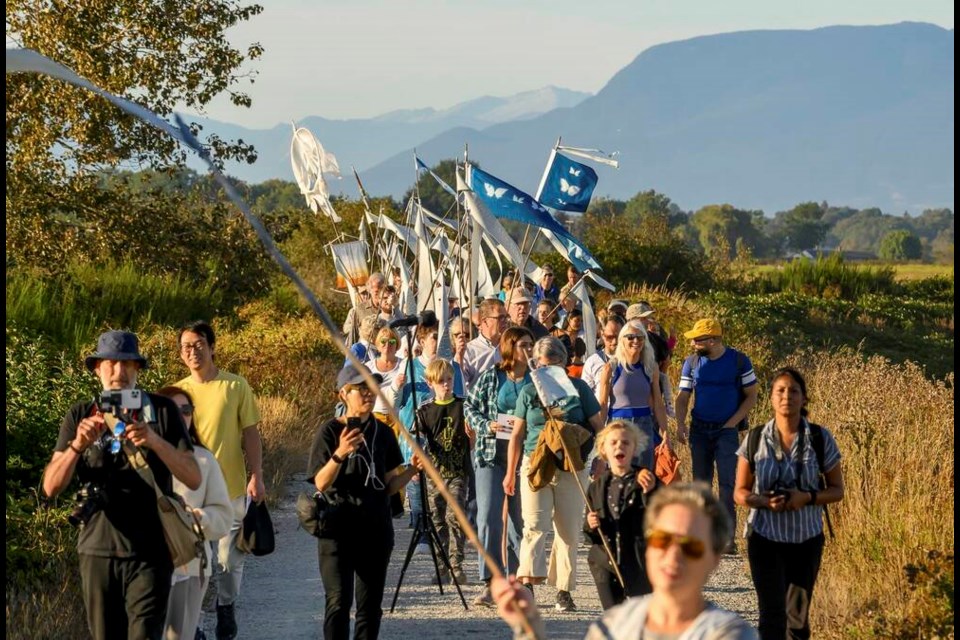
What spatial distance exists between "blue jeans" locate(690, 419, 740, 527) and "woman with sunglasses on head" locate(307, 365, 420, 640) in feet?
14.0

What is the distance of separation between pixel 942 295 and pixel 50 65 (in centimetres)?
4147

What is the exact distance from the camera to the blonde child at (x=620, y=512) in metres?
8.32

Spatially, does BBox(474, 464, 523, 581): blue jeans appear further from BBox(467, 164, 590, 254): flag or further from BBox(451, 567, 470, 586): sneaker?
BBox(467, 164, 590, 254): flag

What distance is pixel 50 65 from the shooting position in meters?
5.46

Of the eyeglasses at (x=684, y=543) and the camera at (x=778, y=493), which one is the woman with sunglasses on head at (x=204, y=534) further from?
the eyeglasses at (x=684, y=543)

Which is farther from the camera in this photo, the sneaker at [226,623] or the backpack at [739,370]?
the backpack at [739,370]

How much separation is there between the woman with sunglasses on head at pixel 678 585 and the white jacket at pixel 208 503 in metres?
3.01

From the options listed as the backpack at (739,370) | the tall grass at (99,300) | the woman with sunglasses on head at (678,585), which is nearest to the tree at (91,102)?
the tall grass at (99,300)

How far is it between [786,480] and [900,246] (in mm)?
113294

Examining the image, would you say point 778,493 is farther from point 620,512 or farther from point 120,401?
point 120,401

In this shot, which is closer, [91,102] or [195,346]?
[195,346]

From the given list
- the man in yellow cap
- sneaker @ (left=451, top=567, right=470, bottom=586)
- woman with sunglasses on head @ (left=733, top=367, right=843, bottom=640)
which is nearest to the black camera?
woman with sunglasses on head @ (left=733, top=367, right=843, bottom=640)

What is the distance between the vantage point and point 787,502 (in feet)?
26.6

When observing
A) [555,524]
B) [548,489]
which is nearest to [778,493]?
[548,489]
